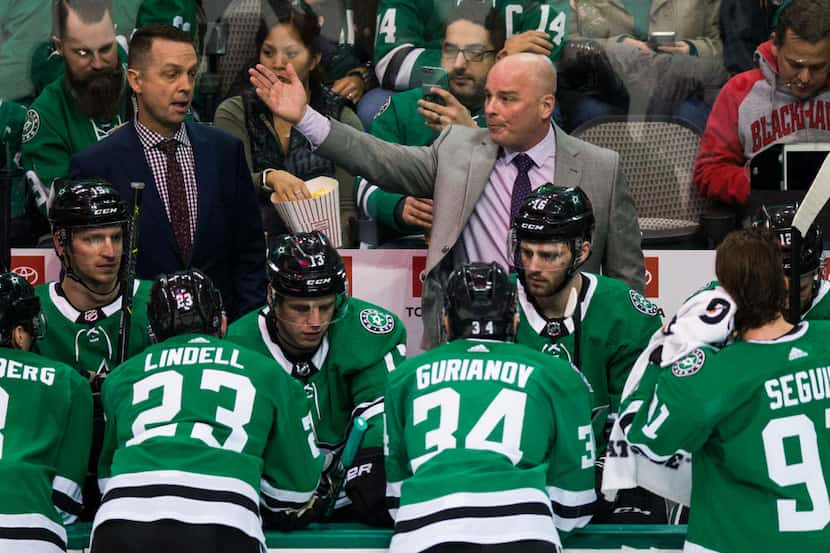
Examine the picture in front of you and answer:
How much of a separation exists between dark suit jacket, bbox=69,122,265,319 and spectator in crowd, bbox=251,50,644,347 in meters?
0.34

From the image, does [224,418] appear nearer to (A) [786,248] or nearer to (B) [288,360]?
(B) [288,360]

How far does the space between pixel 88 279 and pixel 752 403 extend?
219 cm

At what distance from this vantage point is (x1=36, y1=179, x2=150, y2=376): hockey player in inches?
178

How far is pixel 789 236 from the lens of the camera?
4.19 metres

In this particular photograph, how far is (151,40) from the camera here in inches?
201

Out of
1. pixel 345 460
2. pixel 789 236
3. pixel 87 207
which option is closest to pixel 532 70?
pixel 789 236

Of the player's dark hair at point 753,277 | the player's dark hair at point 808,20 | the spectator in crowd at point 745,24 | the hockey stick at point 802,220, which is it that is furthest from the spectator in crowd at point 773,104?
the player's dark hair at point 753,277

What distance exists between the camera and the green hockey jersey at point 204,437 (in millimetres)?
3486

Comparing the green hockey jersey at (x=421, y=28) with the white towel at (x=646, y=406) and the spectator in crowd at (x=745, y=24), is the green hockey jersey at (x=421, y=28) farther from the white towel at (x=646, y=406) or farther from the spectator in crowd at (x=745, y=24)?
the white towel at (x=646, y=406)

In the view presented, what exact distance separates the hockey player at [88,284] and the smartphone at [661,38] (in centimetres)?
244

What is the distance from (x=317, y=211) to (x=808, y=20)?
6.72 feet

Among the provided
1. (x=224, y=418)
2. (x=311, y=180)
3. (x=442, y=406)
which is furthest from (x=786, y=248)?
(x=311, y=180)

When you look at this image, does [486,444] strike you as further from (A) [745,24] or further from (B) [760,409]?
(A) [745,24]

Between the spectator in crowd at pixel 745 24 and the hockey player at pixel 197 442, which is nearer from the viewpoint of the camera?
the hockey player at pixel 197 442
